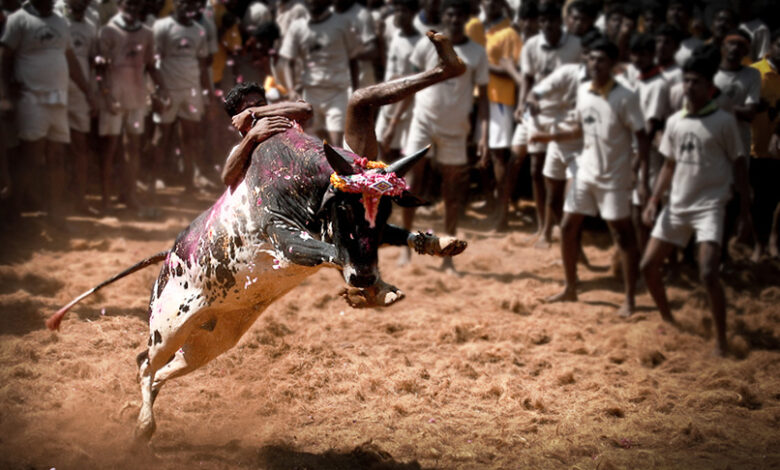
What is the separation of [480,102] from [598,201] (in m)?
2.11

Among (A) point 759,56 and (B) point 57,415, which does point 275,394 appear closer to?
(B) point 57,415

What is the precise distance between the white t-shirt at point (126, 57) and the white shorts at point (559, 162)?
4735mm

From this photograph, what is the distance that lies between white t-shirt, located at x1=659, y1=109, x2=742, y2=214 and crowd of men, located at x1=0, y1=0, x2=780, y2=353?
0.01 m

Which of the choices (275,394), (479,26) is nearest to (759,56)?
(479,26)

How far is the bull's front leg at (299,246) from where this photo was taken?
3.89m

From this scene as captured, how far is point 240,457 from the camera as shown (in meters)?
4.88

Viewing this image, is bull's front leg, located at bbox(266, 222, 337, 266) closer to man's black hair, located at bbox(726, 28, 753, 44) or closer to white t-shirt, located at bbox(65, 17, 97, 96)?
white t-shirt, located at bbox(65, 17, 97, 96)

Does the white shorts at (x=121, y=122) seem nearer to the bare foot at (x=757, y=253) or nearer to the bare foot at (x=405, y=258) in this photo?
the bare foot at (x=405, y=258)

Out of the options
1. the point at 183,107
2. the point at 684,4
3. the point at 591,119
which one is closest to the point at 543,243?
the point at 591,119

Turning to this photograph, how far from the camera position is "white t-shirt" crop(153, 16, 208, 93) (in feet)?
34.1

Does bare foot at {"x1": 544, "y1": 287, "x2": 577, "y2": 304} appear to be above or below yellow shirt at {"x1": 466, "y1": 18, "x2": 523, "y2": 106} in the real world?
below

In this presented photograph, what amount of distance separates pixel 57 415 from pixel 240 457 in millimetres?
1232

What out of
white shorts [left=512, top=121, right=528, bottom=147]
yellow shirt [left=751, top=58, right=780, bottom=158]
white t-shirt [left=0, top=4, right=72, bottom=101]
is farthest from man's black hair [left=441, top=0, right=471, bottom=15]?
white t-shirt [left=0, top=4, right=72, bottom=101]

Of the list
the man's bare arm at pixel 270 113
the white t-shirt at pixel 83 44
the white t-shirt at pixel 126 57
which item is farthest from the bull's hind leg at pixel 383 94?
the white t-shirt at pixel 126 57
